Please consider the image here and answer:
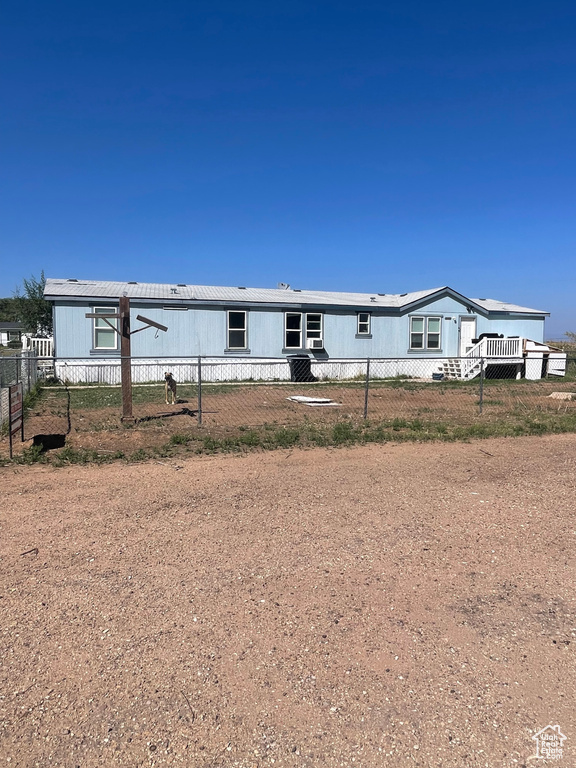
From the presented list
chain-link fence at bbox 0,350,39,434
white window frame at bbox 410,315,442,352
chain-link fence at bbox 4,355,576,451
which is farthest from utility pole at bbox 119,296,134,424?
white window frame at bbox 410,315,442,352

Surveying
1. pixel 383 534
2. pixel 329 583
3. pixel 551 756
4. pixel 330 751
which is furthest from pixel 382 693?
pixel 383 534

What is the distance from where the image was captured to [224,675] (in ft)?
8.45

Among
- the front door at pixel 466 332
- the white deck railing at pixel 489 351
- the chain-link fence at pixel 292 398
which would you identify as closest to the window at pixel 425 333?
the chain-link fence at pixel 292 398

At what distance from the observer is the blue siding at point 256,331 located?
1770 centimetres

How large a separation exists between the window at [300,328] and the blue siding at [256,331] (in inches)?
9.6

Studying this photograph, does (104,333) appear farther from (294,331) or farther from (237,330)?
(294,331)

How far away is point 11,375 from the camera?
1162cm

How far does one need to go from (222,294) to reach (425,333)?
9.02 metres

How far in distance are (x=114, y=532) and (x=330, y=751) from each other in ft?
9.16

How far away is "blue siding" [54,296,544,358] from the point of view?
1770 centimetres

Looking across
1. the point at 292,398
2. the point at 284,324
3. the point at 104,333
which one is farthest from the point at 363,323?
the point at 104,333

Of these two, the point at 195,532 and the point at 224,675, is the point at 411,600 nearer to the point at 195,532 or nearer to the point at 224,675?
the point at 224,675

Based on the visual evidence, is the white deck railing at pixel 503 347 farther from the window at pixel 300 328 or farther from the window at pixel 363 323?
the window at pixel 300 328

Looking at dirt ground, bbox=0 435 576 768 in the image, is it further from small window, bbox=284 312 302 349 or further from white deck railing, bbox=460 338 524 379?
white deck railing, bbox=460 338 524 379
